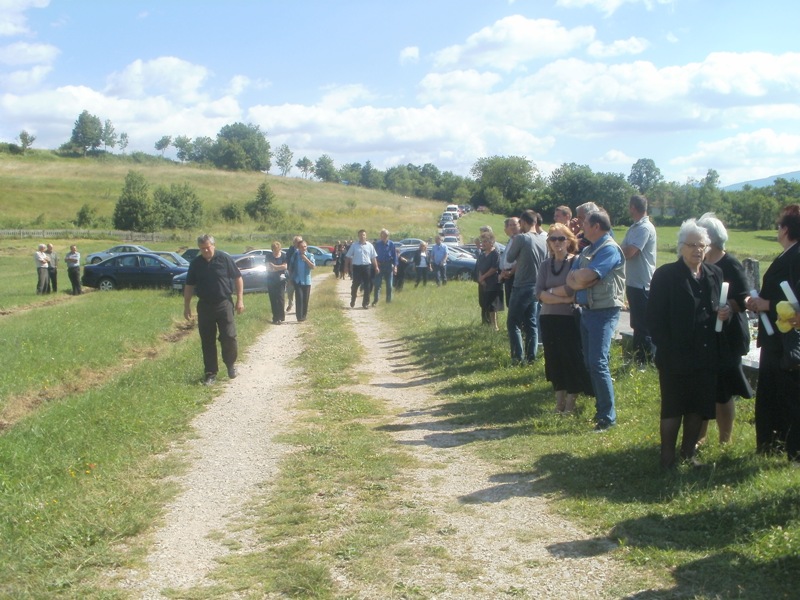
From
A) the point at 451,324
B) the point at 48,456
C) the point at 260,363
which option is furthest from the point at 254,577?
the point at 451,324

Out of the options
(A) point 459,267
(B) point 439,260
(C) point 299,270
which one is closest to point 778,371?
(C) point 299,270

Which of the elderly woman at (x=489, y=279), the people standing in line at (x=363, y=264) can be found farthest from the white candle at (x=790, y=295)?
the people standing in line at (x=363, y=264)

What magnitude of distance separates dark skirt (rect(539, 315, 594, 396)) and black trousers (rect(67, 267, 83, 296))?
24201mm

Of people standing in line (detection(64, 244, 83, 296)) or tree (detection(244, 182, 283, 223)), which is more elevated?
tree (detection(244, 182, 283, 223))

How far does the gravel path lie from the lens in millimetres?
4133

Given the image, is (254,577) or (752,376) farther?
(752,376)

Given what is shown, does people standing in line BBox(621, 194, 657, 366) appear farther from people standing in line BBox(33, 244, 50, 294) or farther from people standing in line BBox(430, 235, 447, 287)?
people standing in line BBox(33, 244, 50, 294)

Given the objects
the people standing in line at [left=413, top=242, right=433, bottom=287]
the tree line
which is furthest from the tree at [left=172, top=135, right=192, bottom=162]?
the people standing in line at [left=413, top=242, right=433, bottom=287]

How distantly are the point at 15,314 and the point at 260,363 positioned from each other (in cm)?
1421

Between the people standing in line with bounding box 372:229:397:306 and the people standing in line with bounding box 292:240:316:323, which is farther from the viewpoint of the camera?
the people standing in line with bounding box 372:229:397:306

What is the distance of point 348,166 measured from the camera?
17350 centimetres

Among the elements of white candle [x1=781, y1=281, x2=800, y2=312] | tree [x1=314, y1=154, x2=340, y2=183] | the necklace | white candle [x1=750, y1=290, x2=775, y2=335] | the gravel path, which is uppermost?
tree [x1=314, y1=154, x2=340, y2=183]

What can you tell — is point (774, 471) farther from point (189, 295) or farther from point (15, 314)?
point (15, 314)

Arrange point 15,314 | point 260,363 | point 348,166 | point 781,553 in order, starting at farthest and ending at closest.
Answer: point 348,166 → point 15,314 → point 260,363 → point 781,553
